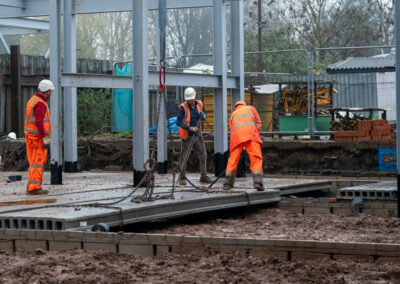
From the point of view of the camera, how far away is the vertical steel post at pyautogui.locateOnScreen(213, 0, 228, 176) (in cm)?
1517

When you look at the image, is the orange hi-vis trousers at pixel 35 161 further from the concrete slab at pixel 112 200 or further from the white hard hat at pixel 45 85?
the white hard hat at pixel 45 85

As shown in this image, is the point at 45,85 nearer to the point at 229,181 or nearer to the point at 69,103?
the point at 229,181

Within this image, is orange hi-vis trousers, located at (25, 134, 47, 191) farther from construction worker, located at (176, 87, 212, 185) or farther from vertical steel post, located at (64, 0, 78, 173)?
vertical steel post, located at (64, 0, 78, 173)

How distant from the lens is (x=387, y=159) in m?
17.5

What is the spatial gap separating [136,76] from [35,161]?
242 centimetres

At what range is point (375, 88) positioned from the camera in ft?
74.3

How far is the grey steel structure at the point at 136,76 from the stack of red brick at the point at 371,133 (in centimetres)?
377

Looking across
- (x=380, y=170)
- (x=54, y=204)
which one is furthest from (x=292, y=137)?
(x=54, y=204)

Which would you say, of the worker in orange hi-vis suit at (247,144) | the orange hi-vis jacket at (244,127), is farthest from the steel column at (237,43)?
the worker in orange hi-vis suit at (247,144)

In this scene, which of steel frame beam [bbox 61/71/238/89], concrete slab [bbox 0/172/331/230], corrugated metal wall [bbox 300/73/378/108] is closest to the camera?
concrete slab [bbox 0/172/331/230]

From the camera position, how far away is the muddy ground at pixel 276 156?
719 inches

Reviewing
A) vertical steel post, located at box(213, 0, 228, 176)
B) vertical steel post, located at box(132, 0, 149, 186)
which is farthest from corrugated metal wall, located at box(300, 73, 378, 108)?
vertical steel post, located at box(132, 0, 149, 186)

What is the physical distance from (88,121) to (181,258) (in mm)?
15566

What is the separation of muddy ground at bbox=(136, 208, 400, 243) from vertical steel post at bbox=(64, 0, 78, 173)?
528 cm
